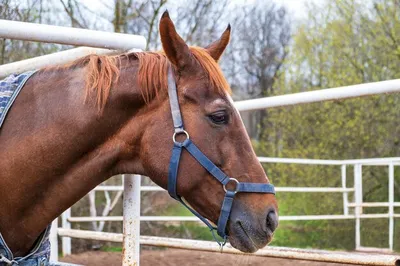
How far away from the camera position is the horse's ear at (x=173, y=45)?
6.34ft

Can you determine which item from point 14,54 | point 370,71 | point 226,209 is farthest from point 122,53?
point 370,71

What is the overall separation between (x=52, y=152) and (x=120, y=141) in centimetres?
24

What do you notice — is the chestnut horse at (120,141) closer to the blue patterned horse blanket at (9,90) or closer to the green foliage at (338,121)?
the blue patterned horse blanket at (9,90)

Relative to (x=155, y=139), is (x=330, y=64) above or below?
above

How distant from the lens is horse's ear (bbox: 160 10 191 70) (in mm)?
1932

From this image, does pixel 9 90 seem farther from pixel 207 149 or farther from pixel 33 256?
pixel 207 149

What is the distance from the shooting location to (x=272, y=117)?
13.4 metres

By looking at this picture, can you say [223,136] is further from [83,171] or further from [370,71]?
[370,71]

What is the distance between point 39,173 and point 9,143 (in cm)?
15

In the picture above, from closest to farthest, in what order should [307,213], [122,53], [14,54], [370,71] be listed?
[122,53] < [14,54] < [307,213] < [370,71]

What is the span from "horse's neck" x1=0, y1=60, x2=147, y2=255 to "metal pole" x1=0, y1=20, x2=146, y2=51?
0.55 feet

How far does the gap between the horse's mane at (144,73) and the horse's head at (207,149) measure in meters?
0.02

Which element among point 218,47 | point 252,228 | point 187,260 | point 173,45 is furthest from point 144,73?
point 187,260

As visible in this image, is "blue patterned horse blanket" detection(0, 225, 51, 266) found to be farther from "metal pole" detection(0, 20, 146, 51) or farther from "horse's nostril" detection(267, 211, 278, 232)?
"horse's nostril" detection(267, 211, 278, 232)
